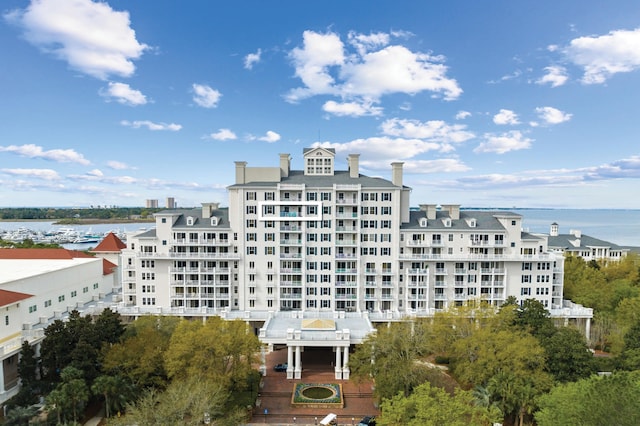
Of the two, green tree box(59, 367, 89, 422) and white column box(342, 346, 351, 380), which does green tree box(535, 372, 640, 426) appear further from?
green tree box(59, 367, 89, 422)

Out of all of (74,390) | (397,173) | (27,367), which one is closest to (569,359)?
(397,173)

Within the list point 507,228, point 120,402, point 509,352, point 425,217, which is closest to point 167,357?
point 120,402

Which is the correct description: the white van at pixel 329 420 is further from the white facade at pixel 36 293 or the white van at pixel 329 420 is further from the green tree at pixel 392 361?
the white facade at pixel 36 293

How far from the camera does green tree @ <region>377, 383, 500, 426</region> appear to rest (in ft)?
75.3

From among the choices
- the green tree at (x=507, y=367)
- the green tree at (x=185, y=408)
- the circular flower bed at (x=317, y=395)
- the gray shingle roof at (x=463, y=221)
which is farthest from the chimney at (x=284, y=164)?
the green tree at (x=507, y=367)

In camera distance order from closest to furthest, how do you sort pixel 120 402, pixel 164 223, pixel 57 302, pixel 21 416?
1. pixel 21 416
2. pixel 120 402
3. pixel 57 302
4. pixel 164 223

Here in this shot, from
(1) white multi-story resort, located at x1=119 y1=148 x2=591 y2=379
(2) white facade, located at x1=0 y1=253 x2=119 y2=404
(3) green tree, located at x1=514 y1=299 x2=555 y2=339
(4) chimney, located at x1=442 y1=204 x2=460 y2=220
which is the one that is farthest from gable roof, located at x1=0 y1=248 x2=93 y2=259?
(3) green tree, located at x1=514 y1=299 x2=555 y2=339

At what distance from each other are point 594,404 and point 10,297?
4929 cm

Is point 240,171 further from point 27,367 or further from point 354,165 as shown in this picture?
point 27,367

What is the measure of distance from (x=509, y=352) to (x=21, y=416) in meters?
38.1

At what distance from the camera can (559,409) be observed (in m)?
25.2

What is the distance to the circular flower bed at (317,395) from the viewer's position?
34125mm

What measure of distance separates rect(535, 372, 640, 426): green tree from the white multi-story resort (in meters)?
23.2

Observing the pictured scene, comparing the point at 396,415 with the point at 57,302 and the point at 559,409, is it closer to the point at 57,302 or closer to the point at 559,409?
the point at 559,409
